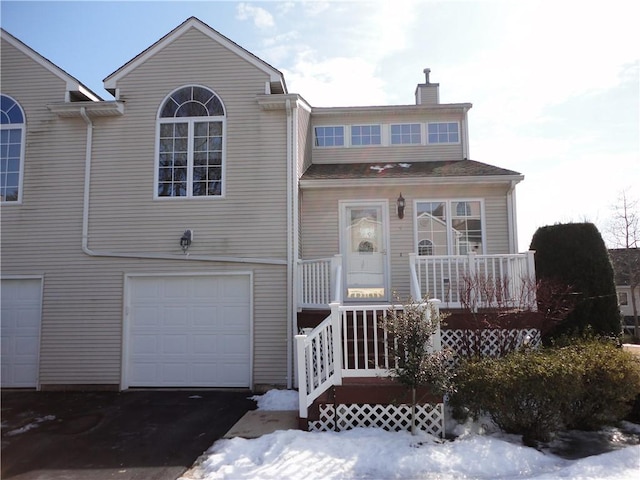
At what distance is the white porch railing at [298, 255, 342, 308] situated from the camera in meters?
7.39

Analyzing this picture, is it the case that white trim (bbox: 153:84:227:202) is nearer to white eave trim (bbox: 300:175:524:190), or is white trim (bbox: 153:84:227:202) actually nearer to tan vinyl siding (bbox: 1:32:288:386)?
tan vinyl siding (bbox: 1:32:288:386)

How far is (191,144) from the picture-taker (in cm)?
864

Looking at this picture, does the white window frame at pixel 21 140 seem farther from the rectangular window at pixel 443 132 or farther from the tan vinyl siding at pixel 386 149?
the rectangular window at pixel 443 132

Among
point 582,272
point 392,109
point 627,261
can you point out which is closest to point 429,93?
point 392,109

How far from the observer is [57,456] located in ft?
16.3

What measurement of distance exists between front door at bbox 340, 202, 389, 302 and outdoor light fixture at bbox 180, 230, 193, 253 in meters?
3.11

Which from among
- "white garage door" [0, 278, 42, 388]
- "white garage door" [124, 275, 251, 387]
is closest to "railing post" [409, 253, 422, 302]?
"white garage door" [124, 275, 251, 387]

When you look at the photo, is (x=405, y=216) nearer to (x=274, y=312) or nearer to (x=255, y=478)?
(x=274, y=312)

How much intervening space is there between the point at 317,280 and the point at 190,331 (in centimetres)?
273

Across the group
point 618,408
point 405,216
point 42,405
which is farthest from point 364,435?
point 42,405

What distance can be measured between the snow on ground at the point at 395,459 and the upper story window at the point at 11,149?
281 inches

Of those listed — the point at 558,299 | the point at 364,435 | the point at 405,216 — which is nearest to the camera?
the point at 364,435

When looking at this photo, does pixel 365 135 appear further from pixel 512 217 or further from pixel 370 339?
pixel 370 339

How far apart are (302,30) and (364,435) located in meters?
6.15
